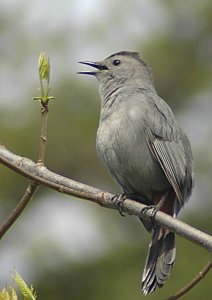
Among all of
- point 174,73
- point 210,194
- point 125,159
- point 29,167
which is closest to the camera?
point 29,167

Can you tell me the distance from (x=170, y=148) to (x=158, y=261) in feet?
2.44

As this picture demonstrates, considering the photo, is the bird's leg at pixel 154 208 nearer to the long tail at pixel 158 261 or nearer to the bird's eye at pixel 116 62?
the long tail at pixel 158 261

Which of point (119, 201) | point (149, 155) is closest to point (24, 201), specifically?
point (119, 201)

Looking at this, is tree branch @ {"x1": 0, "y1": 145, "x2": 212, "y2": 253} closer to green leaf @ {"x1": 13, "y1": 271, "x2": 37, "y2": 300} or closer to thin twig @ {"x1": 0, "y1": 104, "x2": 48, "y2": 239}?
thin twig @ {"x1": 0, "y1": 104, "x2": 48, "y2": 239}

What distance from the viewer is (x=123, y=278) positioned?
375 inches

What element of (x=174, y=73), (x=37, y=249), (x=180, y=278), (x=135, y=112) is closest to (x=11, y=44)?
(x=174, y=73)

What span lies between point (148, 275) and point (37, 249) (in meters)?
4.86

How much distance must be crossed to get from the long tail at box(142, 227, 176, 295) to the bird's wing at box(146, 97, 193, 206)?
0.83 ft

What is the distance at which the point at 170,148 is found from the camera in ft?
17.8

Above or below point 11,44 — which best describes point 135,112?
above

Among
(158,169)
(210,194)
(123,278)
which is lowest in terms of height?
(123,278)

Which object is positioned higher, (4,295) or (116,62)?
(116,62)

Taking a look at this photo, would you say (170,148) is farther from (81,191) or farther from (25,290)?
(25,290)

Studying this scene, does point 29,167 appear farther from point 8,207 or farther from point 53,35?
point 53,35
